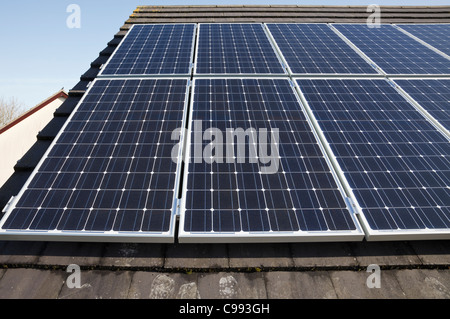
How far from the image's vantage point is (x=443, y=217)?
5.02 meters

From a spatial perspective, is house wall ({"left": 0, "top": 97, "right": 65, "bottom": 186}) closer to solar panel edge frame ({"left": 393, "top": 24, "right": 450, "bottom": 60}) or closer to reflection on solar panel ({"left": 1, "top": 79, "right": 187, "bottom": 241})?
reflection on solar panel ({"left": 1, "top": 79, "right": 187, "bottom": 241})

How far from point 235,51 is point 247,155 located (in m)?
6.99

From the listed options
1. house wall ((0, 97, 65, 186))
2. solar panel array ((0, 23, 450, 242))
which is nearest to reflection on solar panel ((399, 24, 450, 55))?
solar panel array ((0, 23, 450, 242))

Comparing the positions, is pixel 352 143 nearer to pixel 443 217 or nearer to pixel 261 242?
pixel 443 217

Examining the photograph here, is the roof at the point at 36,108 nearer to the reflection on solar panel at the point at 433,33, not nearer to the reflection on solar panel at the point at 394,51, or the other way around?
the reflection on solar panel at the point at 394,51

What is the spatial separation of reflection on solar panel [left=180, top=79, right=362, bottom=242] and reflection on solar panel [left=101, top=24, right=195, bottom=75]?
3.37 metres

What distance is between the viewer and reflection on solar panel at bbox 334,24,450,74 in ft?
33.1

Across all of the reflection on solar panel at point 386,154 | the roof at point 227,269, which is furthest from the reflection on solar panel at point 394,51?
the roof at point 227,269

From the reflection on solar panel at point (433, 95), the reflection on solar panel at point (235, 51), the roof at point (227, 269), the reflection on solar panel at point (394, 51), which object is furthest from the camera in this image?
the reflection on solar panel at point (394, 51)

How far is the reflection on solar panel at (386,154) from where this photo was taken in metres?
5.05

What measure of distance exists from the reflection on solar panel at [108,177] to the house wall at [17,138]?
234 inches

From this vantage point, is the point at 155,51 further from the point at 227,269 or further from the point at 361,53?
the point at 227,269

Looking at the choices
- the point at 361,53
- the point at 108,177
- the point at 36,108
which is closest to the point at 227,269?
the point at 108,177
